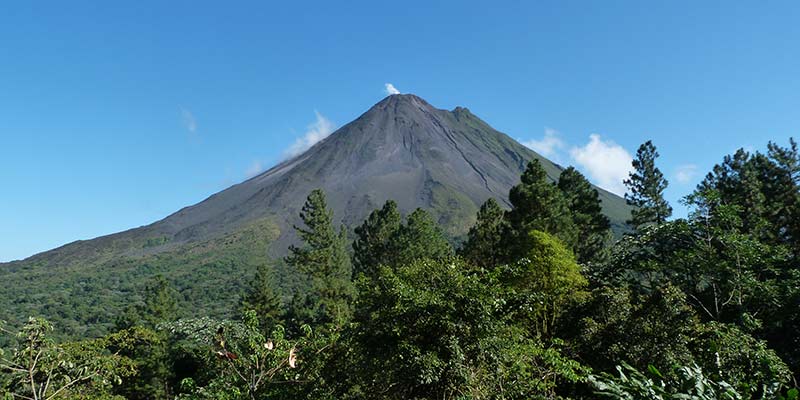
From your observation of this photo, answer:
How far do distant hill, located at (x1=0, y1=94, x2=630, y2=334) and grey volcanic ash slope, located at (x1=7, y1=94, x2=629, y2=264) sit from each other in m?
0.42

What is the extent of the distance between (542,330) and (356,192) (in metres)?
146

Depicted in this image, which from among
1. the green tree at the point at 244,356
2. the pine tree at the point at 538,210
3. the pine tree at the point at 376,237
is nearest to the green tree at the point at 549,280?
the pine tree at the point at 538,210

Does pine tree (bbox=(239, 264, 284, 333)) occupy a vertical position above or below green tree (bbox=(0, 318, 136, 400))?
below

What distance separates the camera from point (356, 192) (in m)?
161

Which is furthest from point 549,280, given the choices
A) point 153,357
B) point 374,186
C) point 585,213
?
point 374,186

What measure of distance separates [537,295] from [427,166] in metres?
173

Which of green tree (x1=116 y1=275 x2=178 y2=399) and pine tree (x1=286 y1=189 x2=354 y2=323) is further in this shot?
green tree (x1=116 y1=275 x2=178 y2=399)

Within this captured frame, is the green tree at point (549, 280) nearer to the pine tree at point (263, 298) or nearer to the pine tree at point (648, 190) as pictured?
the pine tree at point (648, 190)

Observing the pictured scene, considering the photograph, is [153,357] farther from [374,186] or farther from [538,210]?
[374,186]

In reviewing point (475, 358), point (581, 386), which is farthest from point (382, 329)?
point (581, 386)

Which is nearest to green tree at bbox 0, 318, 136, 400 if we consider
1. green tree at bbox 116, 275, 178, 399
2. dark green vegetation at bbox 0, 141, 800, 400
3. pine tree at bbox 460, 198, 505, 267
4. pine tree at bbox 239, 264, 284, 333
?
dark green vegetation at bbox 0, 141, 800, 400

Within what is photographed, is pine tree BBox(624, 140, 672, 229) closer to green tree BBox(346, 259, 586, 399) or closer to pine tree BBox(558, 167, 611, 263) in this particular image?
pine tree BBox(558, 167, 611, 263)

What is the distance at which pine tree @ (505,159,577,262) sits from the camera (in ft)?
83.7

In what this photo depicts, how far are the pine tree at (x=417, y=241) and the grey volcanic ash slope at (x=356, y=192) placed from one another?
326 feet
